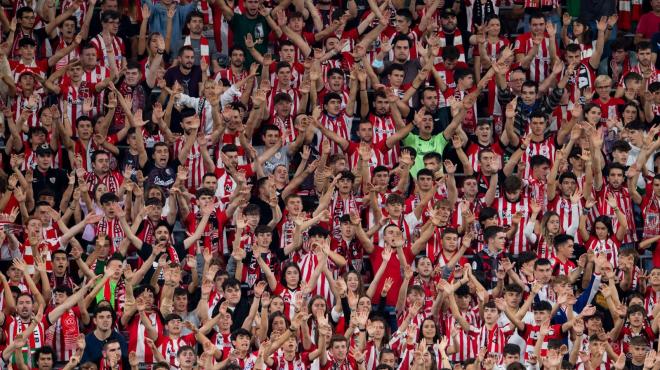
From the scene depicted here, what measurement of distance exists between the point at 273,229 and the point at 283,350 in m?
1.99

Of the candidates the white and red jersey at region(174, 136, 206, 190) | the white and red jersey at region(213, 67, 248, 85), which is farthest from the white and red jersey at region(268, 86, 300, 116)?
the white and red jersey at region(174, 136, 206, 190)

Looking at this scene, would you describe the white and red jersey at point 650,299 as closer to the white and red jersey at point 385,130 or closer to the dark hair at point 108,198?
the white and red jersey at point 385,130

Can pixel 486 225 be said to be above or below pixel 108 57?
below

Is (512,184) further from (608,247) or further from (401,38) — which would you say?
(401,38)

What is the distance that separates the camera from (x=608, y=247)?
26.5m

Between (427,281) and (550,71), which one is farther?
Result: (550,71)

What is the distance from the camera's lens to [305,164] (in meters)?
26.9

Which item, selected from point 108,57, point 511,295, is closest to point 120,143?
point 108,57

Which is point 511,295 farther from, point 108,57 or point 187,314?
point 108,57

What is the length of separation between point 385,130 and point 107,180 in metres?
3.21

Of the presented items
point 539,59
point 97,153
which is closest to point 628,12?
point 539,59

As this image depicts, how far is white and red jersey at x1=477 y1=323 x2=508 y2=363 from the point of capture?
995 inches

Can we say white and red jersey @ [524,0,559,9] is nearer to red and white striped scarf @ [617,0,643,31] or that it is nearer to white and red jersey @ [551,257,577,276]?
red and white striped scarf @ [617,0,643,31]

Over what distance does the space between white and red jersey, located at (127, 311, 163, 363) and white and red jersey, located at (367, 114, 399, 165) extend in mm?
3718
